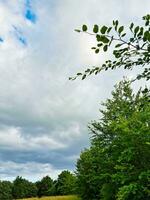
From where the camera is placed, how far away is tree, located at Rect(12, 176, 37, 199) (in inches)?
5118

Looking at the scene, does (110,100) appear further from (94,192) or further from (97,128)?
(94,192)

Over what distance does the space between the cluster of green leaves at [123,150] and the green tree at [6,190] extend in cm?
8916

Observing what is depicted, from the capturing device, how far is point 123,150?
40.5 m

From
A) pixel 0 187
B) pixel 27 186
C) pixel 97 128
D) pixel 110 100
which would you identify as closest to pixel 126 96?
pixel 110 100

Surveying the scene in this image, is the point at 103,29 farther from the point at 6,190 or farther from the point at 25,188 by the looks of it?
the point at 6,190

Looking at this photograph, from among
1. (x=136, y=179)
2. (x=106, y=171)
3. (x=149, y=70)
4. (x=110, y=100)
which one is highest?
(x=110, y=100)

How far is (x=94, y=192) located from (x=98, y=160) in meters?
13.7

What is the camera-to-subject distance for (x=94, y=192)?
57469mm

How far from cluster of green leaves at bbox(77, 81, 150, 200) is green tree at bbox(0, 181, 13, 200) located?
8916 cm

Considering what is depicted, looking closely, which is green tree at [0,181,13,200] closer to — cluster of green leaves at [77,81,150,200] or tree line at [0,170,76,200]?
tree line at [0,170,76,200]

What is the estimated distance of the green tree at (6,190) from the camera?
136m

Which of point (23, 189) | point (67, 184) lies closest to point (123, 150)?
point (67, 184)

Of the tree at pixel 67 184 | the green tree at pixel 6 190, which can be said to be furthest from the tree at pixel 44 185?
the green tree at pixel 6 190

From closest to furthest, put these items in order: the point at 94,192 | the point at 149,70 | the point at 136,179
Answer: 1. the point at 149,70
2. the point at 136,179
3. the point at 94,192
